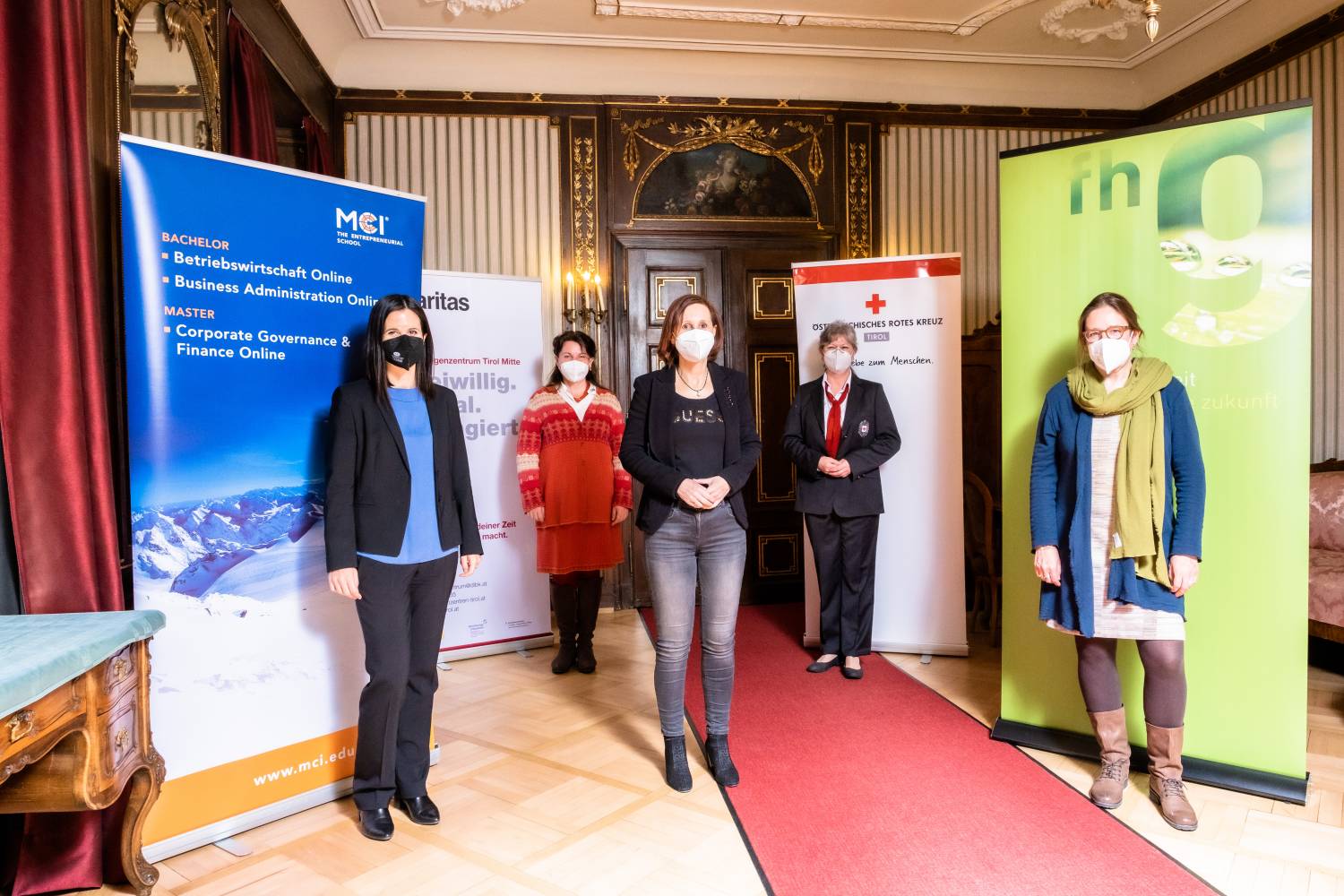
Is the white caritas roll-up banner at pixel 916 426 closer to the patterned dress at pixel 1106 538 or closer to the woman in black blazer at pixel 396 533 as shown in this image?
the patterned dress at pixel 1106 538

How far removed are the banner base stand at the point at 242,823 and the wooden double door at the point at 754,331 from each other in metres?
2.96

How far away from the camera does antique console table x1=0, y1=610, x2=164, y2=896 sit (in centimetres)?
156

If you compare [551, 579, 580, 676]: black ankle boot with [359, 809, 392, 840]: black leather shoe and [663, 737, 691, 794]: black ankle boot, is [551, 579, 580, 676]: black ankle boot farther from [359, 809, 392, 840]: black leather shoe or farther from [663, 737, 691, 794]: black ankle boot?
[359, 809, 392, 840]: black leather shoe

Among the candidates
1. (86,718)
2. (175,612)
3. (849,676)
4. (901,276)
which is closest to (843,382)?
(901,276)

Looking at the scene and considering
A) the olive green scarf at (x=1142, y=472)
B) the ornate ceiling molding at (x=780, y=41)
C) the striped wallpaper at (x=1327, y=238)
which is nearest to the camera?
the olive green scarf at (x=1142, y=472)

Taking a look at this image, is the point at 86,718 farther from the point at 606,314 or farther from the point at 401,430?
the point at 606,314

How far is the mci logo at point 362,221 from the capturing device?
8.86ft

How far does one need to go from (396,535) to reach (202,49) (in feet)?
7.57

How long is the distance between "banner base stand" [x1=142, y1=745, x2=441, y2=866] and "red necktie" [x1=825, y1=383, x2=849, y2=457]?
8.27 ft

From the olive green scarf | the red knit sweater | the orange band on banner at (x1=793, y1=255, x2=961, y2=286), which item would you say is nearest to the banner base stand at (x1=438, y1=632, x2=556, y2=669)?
the red knit sweater

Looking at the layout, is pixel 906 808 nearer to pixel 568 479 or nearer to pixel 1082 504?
pixel 1082 504

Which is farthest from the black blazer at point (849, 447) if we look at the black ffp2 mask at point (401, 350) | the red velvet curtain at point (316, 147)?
the red velvet curtain at point (316, 147)

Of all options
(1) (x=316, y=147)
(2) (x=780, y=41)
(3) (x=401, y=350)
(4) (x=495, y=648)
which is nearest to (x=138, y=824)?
(3) (x=401, y=350)

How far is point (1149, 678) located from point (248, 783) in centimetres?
282
